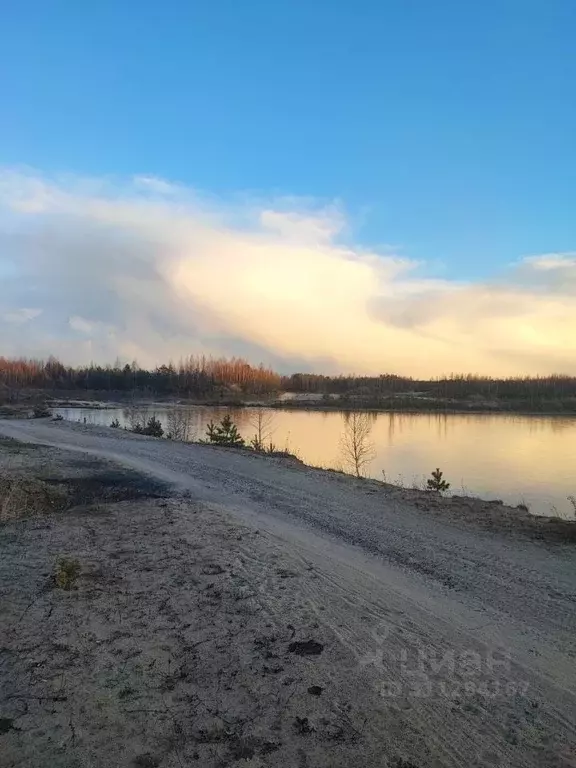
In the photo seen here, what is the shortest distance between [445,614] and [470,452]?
25.9 m

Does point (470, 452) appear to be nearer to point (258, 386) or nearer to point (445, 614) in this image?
point (445, 614)

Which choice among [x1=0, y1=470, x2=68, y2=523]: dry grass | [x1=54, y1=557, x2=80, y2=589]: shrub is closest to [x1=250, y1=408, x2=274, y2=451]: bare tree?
[x1=0, y1=470, x2=68, y2=523]: dry grass

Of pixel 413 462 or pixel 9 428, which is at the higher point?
pixel 9 428

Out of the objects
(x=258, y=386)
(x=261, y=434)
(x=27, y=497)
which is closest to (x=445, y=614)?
(x=27, y=497)

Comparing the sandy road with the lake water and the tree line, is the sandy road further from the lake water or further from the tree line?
the tree line

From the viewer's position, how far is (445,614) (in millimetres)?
4988

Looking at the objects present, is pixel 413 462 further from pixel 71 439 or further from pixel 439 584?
pixel 439 584

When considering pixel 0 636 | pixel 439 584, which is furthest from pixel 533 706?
pixel 0 636

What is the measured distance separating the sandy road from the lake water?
23.6 feet

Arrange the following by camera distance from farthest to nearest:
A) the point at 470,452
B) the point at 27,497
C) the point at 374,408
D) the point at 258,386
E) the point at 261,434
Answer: the point at 258,386 < the point at 374,408 < the point at 261,434 < the point at 470,452 < the point at 27,497

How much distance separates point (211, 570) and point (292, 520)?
3.11 meters

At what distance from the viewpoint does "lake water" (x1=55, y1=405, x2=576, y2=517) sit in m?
19.0

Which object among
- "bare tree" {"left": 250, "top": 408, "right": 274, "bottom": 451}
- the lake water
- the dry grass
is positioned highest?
the dry grass

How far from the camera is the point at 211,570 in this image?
230 inches
